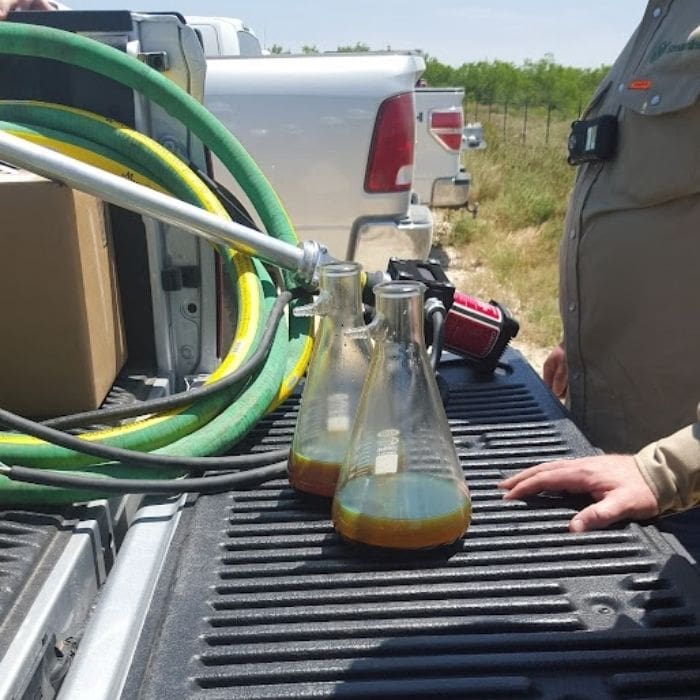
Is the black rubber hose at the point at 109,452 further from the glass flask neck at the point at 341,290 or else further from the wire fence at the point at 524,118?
the wire fence at the point at 524,118

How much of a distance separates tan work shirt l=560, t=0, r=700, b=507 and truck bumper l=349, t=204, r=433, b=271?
1524mm

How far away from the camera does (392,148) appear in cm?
386

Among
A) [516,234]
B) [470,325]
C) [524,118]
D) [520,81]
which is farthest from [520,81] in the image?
[470,325]

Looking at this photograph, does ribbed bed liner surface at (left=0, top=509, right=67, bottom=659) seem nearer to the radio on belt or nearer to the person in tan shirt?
the radio on belt

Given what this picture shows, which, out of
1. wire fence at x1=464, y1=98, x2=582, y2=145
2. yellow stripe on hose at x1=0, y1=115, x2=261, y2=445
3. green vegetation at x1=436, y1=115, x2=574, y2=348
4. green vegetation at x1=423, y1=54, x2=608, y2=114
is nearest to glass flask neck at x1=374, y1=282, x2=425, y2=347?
yellow stripe on hose at x1=0, y1=115, x2=261, y2=445

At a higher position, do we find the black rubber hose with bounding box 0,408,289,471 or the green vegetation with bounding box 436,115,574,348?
the black rubber hose with bounding box 0,408,289,471

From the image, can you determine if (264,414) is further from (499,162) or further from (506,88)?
(506,88)

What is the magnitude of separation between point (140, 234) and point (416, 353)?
3.38 feet

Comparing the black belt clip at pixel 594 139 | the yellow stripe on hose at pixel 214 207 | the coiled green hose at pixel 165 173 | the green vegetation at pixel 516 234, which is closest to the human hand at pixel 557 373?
the black belt clip at pixel 594 139

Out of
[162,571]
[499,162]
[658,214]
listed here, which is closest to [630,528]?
[162,571]

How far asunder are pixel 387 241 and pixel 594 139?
5.65 ft

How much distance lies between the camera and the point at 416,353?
3.84 ft

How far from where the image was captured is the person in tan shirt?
1854mm

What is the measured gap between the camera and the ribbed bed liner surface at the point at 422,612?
0.90 m
